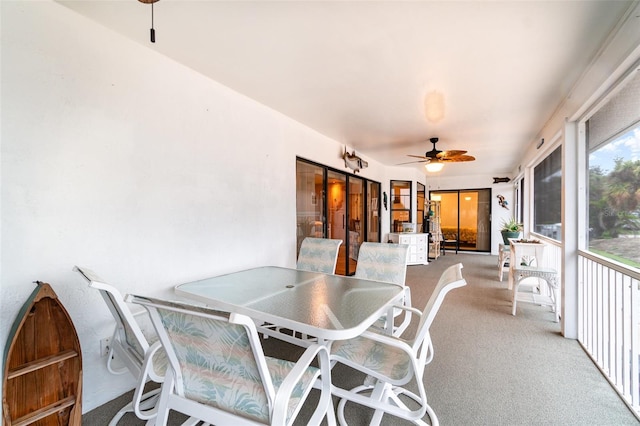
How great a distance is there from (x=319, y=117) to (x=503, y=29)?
2100 millimetres

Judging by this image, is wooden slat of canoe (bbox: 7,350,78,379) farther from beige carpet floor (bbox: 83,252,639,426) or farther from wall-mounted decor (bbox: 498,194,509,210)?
wall-mounted decor (bbox: 498,194,509,210)

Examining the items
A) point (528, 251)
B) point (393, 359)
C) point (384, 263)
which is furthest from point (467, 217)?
point (393, 359)

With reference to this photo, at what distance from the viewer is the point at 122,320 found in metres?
1.52

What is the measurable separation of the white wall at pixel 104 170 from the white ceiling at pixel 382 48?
25 cm

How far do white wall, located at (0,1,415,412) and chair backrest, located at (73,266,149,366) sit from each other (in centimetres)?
36

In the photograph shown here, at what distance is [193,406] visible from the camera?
1.14m

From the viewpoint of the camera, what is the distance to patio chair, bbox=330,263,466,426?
4.60 ft

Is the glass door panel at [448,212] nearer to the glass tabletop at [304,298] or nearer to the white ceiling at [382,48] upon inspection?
the white ceiling at [382,48]

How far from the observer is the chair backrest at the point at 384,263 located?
264 centimetres

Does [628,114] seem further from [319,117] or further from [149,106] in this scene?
[149,106]

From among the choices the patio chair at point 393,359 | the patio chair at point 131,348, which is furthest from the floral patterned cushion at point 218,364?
the patio chair at point 393,359

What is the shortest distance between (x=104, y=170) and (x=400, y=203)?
6841mm

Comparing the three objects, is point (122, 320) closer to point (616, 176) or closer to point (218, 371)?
point (218, 371)

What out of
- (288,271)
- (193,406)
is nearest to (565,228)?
(288,271)
